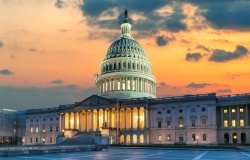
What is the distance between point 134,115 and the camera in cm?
14325

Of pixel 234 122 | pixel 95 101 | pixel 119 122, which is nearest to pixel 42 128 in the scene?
pixel 95 101

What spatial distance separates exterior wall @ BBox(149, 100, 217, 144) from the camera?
420 ft

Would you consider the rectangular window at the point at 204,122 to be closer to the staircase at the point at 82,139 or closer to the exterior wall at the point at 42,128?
the staircase at the point at 82,139

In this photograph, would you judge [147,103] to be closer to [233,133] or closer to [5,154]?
[233,133]

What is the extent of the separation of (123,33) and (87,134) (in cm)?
6626

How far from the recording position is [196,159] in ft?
185

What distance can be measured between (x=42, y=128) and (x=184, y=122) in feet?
216

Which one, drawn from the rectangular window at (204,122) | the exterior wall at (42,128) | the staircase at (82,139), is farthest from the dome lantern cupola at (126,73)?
the rectangular window at (204,122)

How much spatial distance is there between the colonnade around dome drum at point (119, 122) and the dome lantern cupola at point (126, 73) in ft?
61.7

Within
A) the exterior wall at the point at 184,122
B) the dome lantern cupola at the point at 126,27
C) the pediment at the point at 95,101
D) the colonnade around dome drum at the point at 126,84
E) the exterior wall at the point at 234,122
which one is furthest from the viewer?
the dome lantern cupola at the point at 126,27

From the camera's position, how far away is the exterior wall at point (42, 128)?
6526 inches

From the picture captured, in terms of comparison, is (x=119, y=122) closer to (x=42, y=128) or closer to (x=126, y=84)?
(x=126, y=84)

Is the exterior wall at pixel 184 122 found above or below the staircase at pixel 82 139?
above

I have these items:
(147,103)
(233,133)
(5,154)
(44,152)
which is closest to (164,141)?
(147,103)
